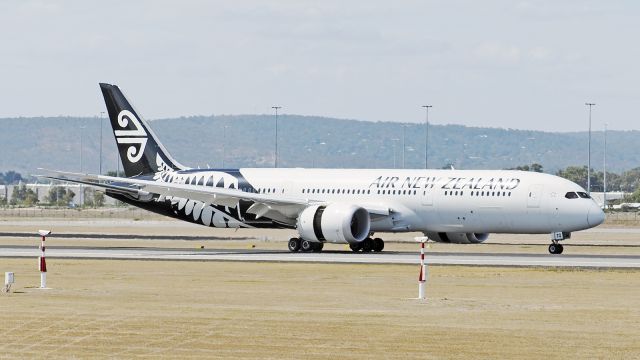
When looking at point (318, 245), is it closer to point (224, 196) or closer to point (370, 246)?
point (370, 246)

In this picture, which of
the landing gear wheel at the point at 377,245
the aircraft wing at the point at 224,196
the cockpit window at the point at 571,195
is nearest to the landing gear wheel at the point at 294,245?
the aircraft wing at the point at 224,196

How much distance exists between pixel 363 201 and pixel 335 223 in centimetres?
436

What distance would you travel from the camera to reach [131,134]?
248 ft

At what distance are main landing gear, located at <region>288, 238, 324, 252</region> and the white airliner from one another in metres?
0.05

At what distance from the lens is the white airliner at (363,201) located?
6419cm

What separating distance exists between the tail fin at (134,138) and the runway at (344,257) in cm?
927

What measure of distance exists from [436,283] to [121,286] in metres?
9.54

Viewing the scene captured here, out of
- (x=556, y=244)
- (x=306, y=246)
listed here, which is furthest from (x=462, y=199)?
(x=306, y=246)

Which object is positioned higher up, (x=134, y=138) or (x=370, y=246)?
(x=134, y=138)

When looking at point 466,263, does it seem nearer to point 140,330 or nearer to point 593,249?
point 593,249

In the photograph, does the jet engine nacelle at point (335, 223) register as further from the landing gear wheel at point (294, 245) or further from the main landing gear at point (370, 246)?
the main landing gear at point (370, 246)

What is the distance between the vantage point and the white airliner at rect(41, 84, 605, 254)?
6419 centimetres

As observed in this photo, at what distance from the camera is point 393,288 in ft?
136

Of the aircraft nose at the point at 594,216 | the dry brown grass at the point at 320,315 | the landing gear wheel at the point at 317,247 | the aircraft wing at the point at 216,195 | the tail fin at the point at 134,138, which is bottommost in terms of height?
the dry brown grass at the point at 320,315
